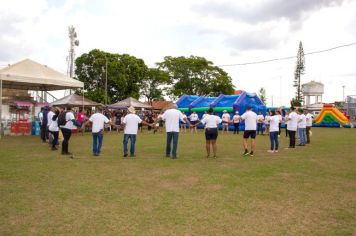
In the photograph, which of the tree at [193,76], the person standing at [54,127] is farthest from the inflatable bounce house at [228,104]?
the tree at [193,76]

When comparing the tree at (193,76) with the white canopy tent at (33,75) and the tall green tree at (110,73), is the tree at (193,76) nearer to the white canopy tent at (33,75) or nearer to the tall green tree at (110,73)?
the tall green tree at (110,73)

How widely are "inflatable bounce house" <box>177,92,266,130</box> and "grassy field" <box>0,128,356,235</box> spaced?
17439 millimetres

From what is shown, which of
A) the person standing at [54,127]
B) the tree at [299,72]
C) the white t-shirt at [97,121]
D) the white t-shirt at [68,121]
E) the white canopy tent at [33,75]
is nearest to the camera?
the white t-shirt at [97,121]

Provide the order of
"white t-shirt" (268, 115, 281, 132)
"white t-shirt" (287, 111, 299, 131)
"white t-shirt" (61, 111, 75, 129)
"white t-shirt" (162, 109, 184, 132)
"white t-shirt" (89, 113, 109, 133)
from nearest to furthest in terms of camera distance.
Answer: "white t-shirt" (162, 109, 184, 132) → "white t-shirt" (89, 113, 109, 133) → "white t-shirt" (61, 111, 75, 129) → "white t-shirt" (268, 115, 281, 132) → "white t-shirt" (287, 111, 299, 131)

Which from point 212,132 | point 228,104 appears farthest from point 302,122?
point 228,104

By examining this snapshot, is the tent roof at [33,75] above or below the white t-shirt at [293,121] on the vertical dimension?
above

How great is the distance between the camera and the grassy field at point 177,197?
4.75 meters

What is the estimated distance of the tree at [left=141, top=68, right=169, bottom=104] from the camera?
5222 centimetres

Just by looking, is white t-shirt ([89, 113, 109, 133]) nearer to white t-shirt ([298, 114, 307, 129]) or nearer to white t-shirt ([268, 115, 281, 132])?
white t-shirt ([268, 115, 281, 132])

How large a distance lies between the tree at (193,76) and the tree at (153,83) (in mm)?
1679

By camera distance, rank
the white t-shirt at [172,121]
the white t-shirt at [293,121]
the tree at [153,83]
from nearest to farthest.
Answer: the white t-shirt at [172,121] → the white t-shirt at [293,121] → the tree at [153,83]

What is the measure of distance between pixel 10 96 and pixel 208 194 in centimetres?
2557

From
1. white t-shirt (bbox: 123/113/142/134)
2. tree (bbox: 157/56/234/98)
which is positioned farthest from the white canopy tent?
tree (bbox: 157/56/234/98)

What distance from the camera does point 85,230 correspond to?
4578 millimetres
